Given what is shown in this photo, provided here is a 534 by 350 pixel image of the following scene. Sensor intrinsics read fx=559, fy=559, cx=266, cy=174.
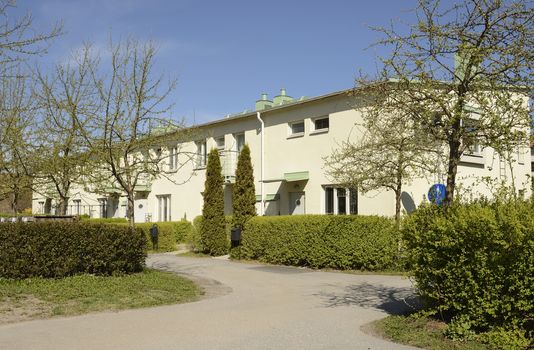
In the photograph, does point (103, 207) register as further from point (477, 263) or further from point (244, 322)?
point (477, 263)

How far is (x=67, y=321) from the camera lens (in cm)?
820

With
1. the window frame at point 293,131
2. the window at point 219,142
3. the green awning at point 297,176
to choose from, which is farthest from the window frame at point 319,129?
the window at point 219,142

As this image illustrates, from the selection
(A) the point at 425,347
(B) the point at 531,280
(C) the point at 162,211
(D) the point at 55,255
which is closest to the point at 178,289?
(D) the point at 55,255

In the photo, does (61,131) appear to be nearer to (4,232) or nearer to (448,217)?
(4,232)

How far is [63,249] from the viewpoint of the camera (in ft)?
37.9

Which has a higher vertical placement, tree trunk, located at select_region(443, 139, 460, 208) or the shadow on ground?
tree trunk, located at select_region(443, 139, 460, 208)

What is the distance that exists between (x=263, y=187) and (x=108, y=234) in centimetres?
1161

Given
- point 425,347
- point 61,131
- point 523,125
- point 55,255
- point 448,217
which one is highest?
point 61,131

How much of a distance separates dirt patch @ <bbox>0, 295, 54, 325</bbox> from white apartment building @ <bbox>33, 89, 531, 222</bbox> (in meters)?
7.74

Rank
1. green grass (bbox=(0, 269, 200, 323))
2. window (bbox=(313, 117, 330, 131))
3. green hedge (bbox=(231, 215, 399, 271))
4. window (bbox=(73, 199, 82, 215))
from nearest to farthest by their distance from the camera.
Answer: green grass (bbox=(0, 269, 200, 323))
green hedge (bbox=(231, 215, 399, 271))
window (bbox=(313, 117, 330, 131))
window (bbox=(73, 199, 82, 215))

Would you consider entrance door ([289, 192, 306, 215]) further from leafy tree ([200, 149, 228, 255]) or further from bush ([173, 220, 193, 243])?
bush ([173, 220, 193, 243])

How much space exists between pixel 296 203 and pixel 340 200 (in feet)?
7.27

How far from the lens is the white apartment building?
19359 millimetres

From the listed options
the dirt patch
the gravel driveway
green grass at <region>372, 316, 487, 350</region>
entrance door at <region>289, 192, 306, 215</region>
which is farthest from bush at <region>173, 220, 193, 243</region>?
green grass at <region>372, 316, 487, 350</region>
